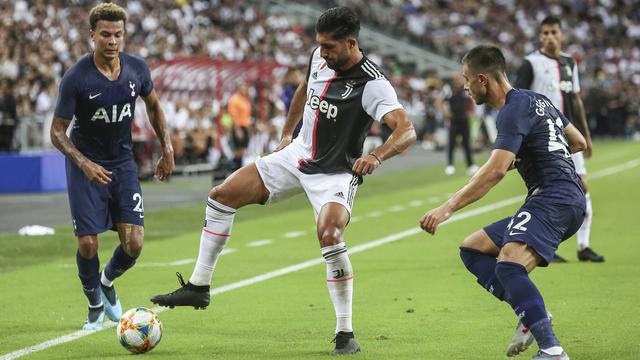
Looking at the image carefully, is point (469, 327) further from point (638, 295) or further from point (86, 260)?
point (86, 260)

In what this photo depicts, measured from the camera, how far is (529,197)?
7492 millimetres

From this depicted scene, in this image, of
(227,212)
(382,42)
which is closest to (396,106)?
(227,212)

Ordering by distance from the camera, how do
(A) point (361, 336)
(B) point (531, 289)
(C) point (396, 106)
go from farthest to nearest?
(A) point (361, 336)
(C) point (396, 106)
(B) point (531, 289)

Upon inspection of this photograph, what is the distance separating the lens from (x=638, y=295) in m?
10.4

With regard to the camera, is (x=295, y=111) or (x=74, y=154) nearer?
(x=74, y=154)

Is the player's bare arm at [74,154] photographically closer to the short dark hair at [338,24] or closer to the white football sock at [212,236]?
the white football sock at [212,236]

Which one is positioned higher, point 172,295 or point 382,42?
point 172,295

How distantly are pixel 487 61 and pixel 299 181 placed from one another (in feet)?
5.88

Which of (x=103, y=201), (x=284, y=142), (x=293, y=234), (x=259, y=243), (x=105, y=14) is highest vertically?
(x=105, y=14)

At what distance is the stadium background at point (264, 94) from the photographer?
12.1 m

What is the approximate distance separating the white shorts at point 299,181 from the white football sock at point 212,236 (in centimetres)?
35

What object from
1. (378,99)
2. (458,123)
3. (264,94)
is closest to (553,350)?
(378,99)

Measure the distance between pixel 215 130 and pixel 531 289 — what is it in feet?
72.4

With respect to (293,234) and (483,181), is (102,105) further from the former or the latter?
(293,234)
